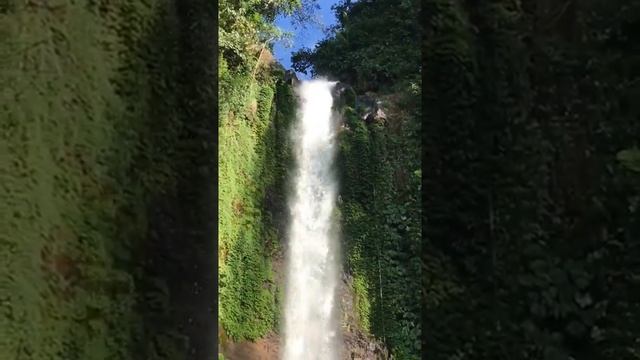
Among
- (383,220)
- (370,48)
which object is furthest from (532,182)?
(370,48)

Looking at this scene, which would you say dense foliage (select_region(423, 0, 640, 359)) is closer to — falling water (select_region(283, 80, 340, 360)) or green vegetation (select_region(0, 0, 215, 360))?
green vegetation (select_region(0, 0, 215, 360))

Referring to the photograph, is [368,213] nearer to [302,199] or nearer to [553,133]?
[302,199]

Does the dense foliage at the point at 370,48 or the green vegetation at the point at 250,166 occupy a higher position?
the dense foliage at the point at 370,48

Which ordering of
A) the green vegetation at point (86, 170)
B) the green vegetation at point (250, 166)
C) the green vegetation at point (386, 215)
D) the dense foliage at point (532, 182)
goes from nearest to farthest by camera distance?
the dense foliage at point (532, 182) → the green vegetation at point (86, 170) → the green vegetation at point (250, 166) → the green vegetation at point (386, 215)

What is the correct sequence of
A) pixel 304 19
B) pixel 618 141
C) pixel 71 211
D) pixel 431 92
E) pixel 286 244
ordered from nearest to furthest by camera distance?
pixel 618 141 < pixel 431 92 < pixel 71 211 < pixel 286 244 < pixel 304 19

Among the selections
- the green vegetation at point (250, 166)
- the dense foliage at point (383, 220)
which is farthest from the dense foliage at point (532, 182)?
the dense foliage at point (383, 220)

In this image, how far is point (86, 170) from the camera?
1.25 m

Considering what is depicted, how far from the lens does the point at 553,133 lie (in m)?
1.03

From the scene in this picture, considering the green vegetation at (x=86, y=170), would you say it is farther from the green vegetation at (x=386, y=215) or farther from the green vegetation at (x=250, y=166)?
the green vegetation at (x=386, y=215)

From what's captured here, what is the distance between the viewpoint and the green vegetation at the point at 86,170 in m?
1.23

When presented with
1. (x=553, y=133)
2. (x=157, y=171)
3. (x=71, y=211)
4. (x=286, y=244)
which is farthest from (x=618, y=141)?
(x=286, y=244)

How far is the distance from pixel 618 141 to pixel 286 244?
10232 mm

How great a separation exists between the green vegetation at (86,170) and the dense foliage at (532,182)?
1.65 ft

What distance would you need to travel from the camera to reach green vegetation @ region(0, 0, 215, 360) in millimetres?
1227
